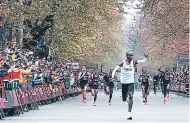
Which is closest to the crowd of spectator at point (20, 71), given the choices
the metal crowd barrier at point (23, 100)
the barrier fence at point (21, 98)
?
the barrier fence at point (21, 98)

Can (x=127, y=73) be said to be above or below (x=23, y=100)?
above

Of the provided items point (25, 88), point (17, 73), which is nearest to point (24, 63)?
point (25, 88)

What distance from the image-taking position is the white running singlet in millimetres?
20844

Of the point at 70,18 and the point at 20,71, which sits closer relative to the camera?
the point at 20,71

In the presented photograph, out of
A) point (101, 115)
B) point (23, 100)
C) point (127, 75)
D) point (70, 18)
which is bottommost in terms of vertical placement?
point (101, 115)

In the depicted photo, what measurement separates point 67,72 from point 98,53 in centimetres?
3141

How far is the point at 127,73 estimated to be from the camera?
68.7 feet

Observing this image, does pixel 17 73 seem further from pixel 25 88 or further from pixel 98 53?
pixel 98 53

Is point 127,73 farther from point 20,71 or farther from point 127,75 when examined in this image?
point 20,71

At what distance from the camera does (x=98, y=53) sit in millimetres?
78812

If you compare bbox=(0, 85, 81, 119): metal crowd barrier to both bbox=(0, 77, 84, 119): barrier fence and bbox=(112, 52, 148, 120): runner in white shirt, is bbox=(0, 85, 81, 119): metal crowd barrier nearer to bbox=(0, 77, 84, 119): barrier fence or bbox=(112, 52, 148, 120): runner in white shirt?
bbox=(0, 77, 84, 119): barrier fence

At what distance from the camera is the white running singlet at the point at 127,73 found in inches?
821

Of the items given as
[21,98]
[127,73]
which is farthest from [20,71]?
[127,73]

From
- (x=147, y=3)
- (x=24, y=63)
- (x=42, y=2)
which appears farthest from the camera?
(x=42, y=2)
